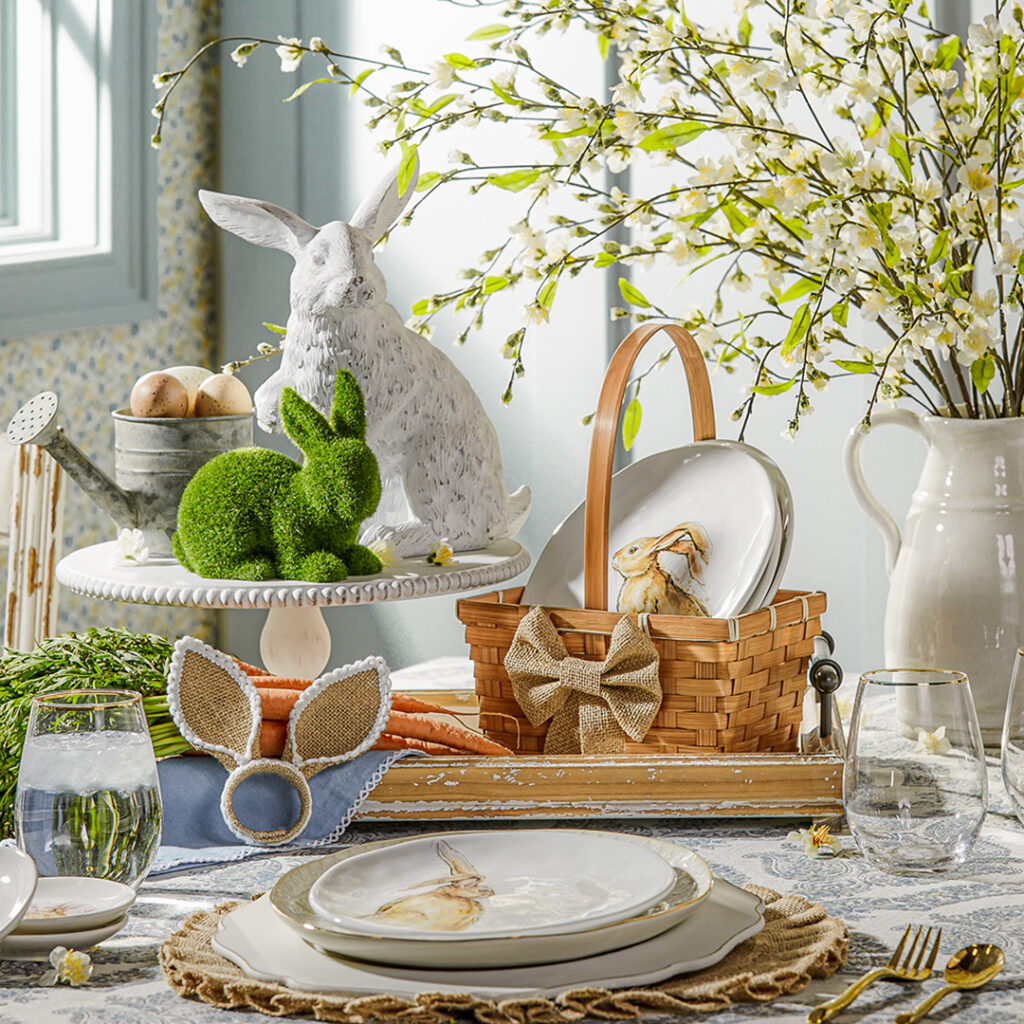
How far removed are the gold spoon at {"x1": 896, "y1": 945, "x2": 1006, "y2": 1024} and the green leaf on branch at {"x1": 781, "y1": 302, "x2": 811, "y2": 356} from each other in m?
0.50

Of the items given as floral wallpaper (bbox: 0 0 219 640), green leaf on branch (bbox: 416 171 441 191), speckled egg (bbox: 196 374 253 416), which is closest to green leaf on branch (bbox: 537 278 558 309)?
green leaf on branch (bbox: 416 171 441 191)

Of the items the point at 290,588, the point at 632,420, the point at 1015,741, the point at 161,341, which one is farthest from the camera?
the point at 161,341

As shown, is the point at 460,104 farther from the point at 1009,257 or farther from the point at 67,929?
the point at 67,929

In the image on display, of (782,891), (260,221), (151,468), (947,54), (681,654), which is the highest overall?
(947,54)

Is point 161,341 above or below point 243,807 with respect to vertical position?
above

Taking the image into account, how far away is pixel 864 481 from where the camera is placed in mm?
1225

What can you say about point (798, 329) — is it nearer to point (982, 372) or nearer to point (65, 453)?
→ point (982, 372)

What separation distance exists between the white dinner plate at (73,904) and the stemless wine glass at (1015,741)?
21.0 inches

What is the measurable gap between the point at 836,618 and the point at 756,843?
144 centimetres

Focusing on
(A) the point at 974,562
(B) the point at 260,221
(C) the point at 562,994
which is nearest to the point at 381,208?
(B) the point at 260,221

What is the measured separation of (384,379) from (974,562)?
56 cm

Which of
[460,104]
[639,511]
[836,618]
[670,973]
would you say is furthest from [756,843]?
[836,618]

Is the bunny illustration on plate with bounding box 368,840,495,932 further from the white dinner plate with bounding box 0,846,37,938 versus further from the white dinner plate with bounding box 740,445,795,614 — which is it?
the white dinner plate with bounding box 740,445,795,614

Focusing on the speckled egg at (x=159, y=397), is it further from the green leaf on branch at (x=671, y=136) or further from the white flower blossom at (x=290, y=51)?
the green leaf on branch at (x=671, y=136)
